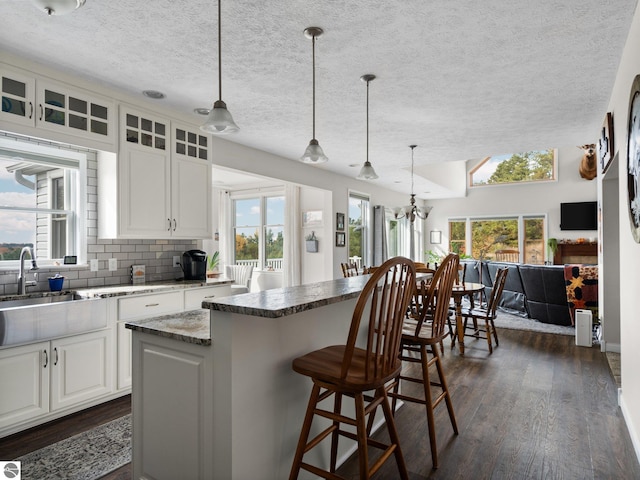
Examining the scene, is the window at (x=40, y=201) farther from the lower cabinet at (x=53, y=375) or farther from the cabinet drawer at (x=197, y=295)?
the cabinet drawer at (x=197, y=295)

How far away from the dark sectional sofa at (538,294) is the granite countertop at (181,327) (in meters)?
5.30

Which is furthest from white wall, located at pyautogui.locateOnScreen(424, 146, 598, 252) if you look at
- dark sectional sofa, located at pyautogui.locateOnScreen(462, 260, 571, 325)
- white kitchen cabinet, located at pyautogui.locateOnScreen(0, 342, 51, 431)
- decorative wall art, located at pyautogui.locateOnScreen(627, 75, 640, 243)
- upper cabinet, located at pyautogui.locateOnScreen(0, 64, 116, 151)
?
white kitchen cabinet, located at pyautogui.locateOnScreen(0, 342, 51, 431)

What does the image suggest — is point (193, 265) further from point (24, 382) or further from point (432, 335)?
point (432, 335)

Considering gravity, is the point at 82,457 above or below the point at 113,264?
below

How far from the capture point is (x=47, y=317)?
2.56m

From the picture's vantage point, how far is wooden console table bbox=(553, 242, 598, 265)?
9250 millimetres

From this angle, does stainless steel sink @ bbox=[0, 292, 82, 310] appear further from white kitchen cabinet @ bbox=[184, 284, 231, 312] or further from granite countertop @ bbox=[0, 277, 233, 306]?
white kitchen cabinet @ bbox=[184, 284, 231, 312]

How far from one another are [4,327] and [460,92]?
12.2ft

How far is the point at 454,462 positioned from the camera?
7.09ft

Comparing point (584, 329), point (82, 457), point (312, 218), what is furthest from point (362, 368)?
point (312, 218)

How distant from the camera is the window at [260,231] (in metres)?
7.75

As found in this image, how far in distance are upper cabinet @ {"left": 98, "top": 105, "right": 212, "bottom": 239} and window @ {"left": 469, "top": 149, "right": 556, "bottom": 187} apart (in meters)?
8.77

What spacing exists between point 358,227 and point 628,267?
550cm

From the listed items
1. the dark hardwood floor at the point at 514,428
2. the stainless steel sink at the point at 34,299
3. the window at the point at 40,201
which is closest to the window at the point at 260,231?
the window at the point at 40,201
